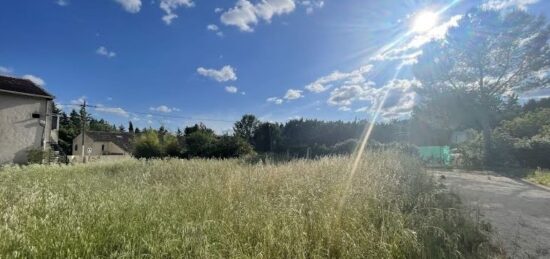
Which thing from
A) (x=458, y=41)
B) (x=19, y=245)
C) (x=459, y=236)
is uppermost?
(x=458, y=41)

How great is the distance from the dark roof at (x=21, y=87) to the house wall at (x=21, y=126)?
377 mm

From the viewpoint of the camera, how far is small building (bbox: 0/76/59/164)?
20250 millimetres

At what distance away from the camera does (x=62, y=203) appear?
12.1 feet

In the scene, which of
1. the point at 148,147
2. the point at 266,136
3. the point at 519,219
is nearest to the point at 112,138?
Result: the point at 148,147

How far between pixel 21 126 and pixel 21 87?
2.74 metres

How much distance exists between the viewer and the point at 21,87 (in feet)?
70.8

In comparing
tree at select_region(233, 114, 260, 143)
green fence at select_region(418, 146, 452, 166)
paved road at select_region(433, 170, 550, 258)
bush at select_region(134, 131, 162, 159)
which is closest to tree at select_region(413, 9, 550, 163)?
green fence at select_region(418, 146, 452, 166)

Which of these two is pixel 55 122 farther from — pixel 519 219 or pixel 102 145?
pixel 519 219

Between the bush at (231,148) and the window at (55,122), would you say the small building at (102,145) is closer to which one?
the window at (55,122)

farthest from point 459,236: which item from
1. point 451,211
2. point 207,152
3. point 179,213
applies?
point 207,152

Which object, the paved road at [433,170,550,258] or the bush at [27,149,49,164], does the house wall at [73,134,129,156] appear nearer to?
the bush at [27,149,49,164]

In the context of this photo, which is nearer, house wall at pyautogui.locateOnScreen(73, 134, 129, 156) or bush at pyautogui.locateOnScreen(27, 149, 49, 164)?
bush at pyautogui.locateOnScreen(27, 149, 49, 164)

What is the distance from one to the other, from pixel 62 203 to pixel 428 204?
194 inches

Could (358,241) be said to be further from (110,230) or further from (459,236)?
(110,230)
